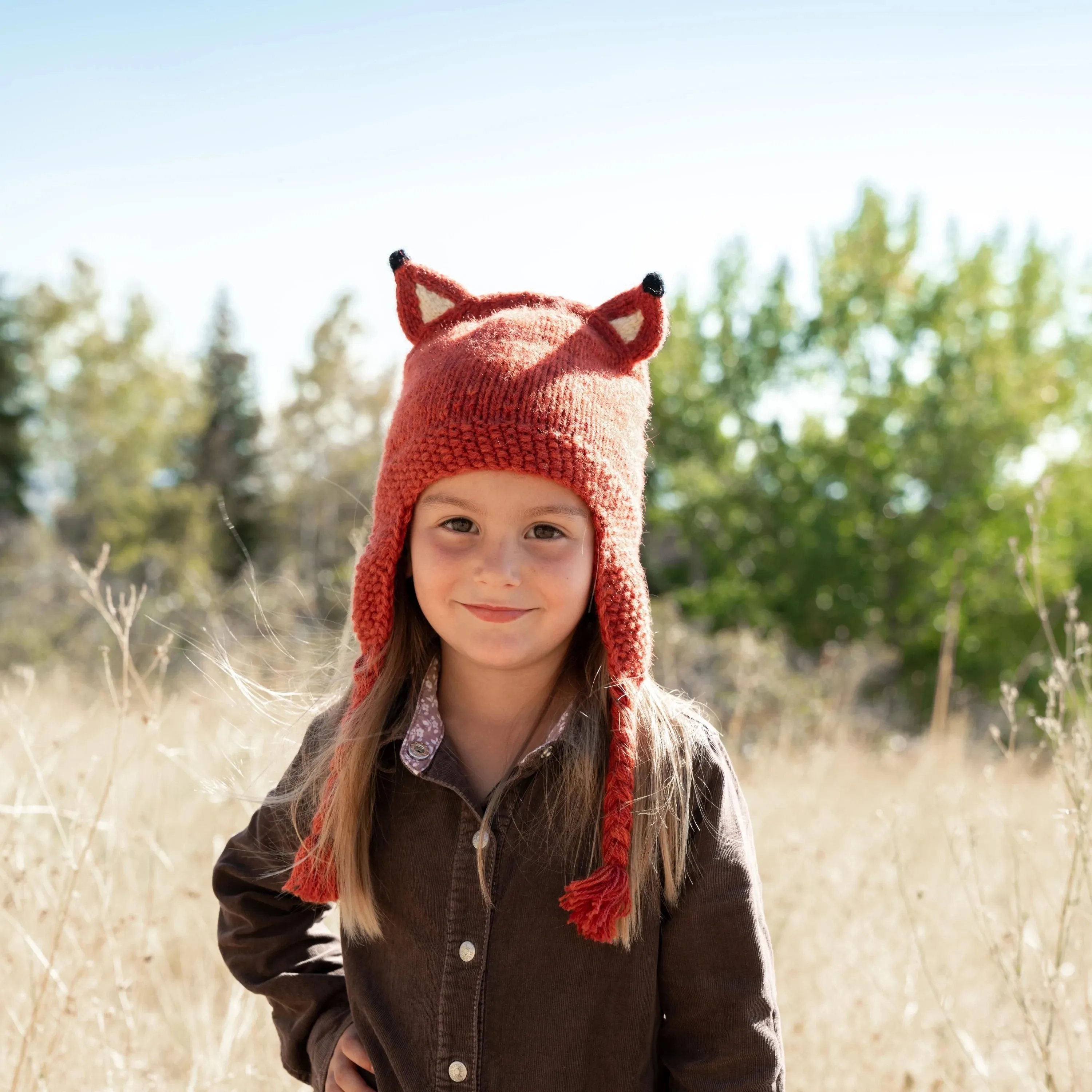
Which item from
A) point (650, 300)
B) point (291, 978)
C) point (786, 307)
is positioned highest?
point (786, 307)

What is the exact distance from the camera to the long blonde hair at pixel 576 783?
5.16ft

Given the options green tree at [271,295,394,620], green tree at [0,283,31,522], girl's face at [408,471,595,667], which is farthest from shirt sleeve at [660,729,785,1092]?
green tree at [271,295,394,620]

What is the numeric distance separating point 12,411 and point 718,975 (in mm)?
22905

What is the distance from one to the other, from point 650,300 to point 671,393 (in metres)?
14.6

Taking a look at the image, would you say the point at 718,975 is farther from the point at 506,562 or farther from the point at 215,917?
Result: the point at 215,917

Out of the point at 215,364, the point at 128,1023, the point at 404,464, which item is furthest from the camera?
the point at 215,364

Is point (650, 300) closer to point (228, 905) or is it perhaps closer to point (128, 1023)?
point (228, 905)

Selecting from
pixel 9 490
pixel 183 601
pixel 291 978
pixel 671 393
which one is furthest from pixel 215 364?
pixel 291 978

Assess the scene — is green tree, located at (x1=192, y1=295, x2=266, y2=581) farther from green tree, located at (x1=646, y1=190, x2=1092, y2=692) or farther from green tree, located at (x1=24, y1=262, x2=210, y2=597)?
green tree, located at (x1=646, y1=190, x2=1092, y2=692)

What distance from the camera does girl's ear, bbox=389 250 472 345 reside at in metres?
1.89

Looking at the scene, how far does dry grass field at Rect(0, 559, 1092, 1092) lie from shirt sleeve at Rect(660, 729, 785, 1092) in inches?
23.7

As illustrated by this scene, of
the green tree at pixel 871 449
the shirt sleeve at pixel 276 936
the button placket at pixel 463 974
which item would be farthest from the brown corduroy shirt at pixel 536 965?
the green tree at pixel 871 449

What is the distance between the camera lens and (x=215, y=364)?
85.6 ft

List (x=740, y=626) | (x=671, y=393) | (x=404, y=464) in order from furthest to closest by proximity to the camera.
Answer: (x=671, y=393), (x=740, y=626), (x=404, y=464)
